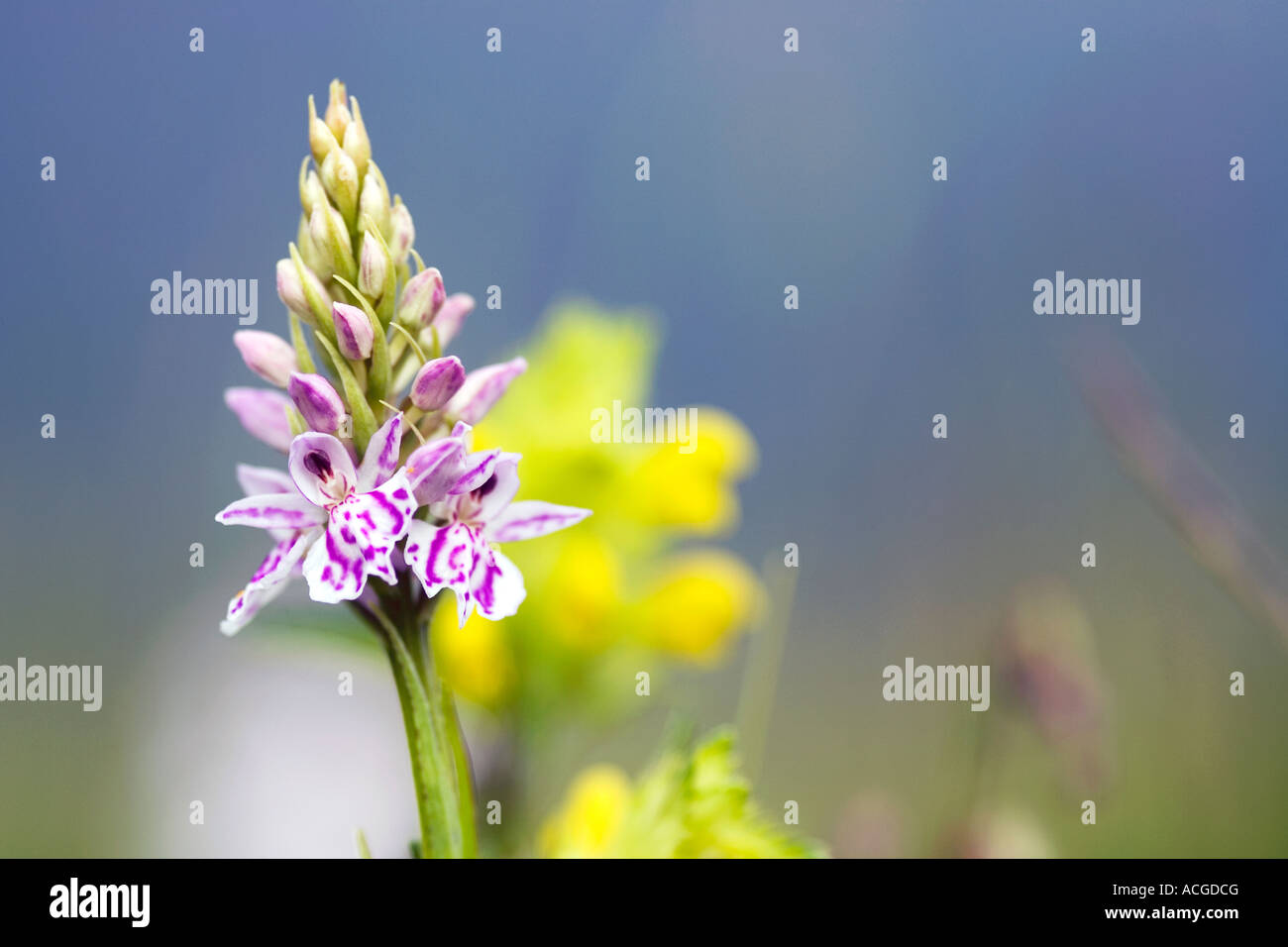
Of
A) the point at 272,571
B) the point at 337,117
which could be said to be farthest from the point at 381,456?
the point at 337,117

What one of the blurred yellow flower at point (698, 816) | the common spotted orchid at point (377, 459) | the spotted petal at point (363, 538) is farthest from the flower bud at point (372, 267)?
the blurred yellow flower at point (698, 816)

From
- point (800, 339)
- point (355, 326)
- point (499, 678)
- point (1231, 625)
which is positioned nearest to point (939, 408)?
point (800, 339)

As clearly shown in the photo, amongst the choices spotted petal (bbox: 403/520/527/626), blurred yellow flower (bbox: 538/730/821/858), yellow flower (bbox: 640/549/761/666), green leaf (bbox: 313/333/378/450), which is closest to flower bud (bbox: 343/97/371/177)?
green leaf (bbox: 313/333/378/450)

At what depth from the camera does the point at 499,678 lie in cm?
112

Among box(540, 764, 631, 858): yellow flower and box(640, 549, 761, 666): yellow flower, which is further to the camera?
box(640, 549, 761, 666): yellow flower

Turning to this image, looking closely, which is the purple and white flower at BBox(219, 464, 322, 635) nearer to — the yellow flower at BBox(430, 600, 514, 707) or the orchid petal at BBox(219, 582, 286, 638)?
the orchid petal at BBox(219, 582, 286, 638)

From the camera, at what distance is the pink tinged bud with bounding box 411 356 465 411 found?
57cm

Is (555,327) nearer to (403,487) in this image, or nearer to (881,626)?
(403,487)

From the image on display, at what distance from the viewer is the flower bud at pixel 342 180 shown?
589 millimetres

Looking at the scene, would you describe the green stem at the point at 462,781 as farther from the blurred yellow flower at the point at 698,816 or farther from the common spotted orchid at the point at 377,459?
the blurred yellow flower at the point at 698,816

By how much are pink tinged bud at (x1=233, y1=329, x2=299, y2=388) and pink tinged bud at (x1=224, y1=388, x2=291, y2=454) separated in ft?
0.11

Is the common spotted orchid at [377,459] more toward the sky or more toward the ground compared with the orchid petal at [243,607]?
more toward the sky

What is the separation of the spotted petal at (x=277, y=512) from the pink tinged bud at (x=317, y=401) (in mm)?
59

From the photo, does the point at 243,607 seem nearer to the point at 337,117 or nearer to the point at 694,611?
the point at 337,117
